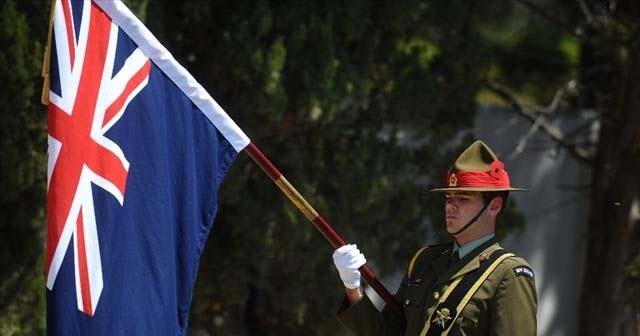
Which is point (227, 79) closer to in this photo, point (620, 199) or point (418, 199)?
point (418, 199)

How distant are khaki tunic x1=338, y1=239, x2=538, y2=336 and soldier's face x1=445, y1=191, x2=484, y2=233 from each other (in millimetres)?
115

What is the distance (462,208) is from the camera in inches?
167

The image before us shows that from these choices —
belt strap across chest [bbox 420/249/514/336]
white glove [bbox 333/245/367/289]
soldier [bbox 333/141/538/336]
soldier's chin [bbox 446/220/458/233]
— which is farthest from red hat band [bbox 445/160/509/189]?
white glove [bbox 333/245/367/289]

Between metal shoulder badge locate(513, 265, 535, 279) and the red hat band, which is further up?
the red hat band

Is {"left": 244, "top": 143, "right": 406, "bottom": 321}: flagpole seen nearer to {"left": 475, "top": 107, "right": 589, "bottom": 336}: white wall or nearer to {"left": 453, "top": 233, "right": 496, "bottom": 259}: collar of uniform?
{"left": 453, "top": 233, "right": 496, "bottom": 259}: collar of uniform

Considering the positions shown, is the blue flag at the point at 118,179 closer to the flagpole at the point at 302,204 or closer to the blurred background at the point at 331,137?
the flagpole at the point at 302,204

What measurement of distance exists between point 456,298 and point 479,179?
0.41 meters

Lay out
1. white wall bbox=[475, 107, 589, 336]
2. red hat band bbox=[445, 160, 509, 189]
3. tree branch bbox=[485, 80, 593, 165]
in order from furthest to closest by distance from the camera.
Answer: white wall bbox=[475, 107, 589, 336], tree branch bbox=[485, 80, 593, 165], red hat band bbox=[445, 160, 509, 189]

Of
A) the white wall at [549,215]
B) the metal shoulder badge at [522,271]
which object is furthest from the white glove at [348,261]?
the white wall at [549,215]

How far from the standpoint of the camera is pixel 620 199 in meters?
8.42

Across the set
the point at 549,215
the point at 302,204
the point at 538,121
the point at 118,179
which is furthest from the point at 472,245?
the point at 549,215

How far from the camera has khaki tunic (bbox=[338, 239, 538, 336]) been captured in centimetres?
404

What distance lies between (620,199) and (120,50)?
201 inches

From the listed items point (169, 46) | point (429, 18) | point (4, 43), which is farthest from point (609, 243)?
point (4, 43)
